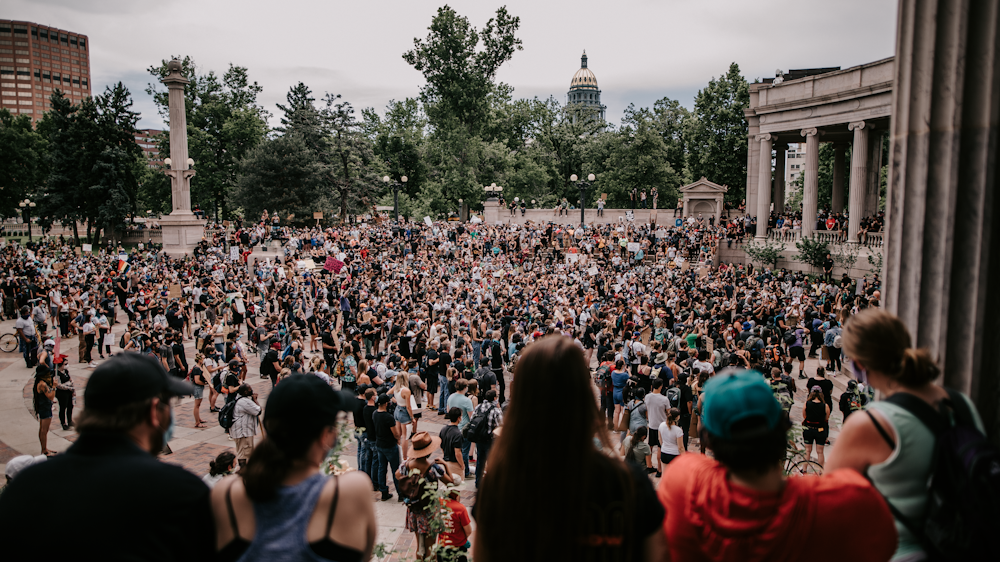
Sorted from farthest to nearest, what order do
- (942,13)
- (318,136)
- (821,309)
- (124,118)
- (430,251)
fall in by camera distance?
(318,136) → (124,118) → (430,251) → (821,309) → (942,13)

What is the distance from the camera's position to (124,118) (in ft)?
167

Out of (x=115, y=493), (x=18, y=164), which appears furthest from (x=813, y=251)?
(x=18, y=164)

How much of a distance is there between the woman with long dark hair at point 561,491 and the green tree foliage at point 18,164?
74.9 m

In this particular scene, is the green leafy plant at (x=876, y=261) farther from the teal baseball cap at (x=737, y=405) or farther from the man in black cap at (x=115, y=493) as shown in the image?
the man in black cap at (x=115, y=493)

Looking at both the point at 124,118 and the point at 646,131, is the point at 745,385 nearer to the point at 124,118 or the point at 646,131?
the point at 646,131

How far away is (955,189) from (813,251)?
28.8 meters

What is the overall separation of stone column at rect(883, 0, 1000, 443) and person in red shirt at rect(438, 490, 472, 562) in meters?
4.33

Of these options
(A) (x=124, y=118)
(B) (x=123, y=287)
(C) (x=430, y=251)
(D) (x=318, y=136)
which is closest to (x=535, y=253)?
(C) (x=430, y=251)

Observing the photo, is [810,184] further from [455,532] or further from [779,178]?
[455,532]

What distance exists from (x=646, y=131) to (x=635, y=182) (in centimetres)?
444

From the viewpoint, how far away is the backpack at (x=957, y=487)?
6.39 feet

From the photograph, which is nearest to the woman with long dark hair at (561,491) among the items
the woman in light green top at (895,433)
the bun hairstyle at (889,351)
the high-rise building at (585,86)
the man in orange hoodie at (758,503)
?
the man in orange hoodie at (758,503)

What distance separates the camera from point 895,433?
2.17 m

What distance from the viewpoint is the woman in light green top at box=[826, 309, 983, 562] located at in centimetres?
215
